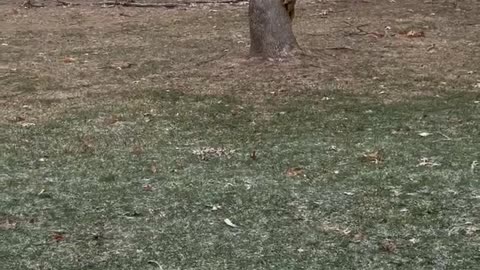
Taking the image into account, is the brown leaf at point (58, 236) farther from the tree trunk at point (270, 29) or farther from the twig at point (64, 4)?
the twig at point (64, 4)

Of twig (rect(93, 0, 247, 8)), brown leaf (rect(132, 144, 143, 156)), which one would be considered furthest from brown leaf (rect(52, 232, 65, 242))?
twig (rect(93, 0, 247, 8))

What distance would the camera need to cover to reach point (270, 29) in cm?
654

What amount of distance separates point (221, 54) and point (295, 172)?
3434mm

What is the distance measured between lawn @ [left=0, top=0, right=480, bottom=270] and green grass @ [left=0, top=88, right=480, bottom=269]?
0.01m

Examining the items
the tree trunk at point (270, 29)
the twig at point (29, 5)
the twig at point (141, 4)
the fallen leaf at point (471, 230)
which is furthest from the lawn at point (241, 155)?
the twig at point (29, 5)

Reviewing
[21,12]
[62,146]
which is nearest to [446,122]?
[62,146]

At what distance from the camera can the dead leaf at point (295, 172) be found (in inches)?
155

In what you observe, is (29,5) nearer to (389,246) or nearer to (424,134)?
(424,134)

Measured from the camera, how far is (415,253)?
2969 millimetres

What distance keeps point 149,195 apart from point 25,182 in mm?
730

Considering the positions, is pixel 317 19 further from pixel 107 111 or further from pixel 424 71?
pixel 107 111

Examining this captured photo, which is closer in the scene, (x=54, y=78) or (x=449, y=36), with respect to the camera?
(x=54, y=78)

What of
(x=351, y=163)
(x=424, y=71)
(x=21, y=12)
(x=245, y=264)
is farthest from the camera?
(x=21, y=12)

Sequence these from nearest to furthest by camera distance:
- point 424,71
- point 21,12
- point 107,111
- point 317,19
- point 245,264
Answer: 1. point 245,264
2. point 107,111
3. point 424,71
4. point 317,19
5. point 21,12
